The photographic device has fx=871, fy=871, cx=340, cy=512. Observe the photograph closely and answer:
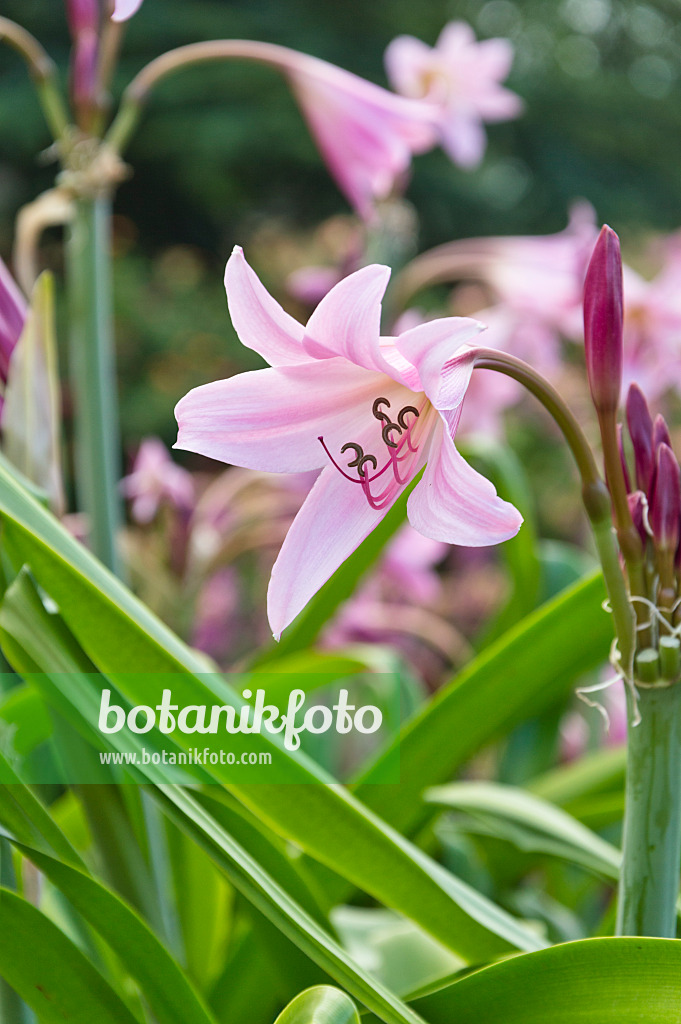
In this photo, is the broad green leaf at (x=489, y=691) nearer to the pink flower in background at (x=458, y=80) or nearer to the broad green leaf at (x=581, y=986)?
the broad green leaf at (x=581, y=986)

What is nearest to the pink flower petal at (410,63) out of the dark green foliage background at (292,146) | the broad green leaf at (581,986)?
the broad green leaf at (581,986)

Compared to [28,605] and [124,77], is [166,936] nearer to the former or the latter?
[28,605]

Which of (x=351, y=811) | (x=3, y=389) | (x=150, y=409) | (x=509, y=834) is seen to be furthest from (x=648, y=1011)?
(x=150, y=409)

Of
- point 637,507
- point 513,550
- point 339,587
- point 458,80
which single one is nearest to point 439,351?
point 637,507

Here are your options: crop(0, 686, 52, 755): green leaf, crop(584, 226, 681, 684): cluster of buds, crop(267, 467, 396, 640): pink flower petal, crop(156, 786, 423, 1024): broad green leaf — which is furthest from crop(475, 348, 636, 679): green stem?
crop(0, 686, 52, 755): green leaf

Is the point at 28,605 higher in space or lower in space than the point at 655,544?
lower

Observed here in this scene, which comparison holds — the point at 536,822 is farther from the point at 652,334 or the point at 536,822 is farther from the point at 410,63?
the point at 410,63
